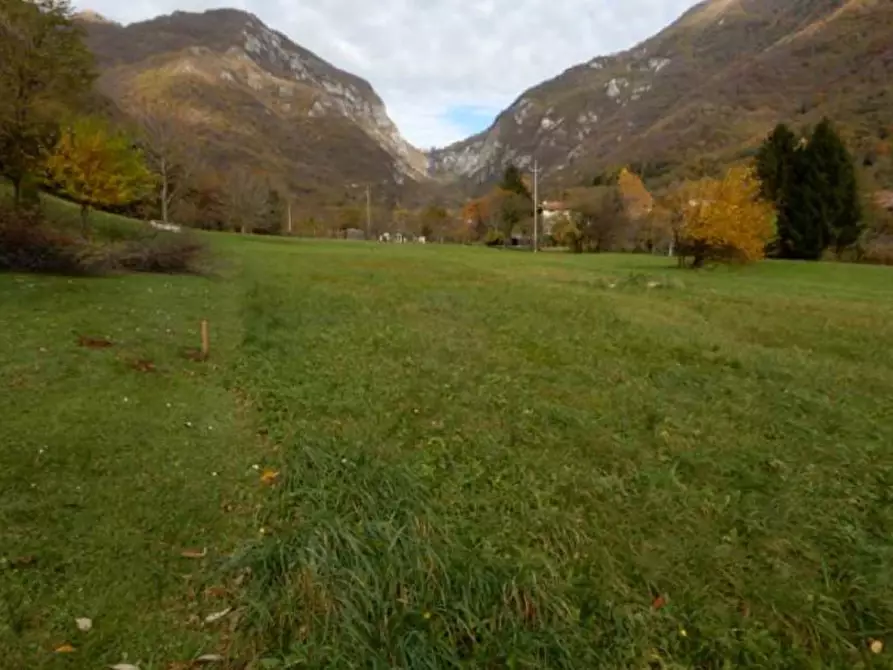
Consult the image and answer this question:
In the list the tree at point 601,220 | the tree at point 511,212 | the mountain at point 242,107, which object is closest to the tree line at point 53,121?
the tree at point 601,220

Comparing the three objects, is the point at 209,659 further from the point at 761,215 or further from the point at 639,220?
the point at 639,220

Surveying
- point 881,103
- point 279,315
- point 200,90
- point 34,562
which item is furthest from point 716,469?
point 200,90

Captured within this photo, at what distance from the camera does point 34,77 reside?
2050 cm

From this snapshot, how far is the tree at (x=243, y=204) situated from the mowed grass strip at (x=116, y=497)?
56114 millimetres

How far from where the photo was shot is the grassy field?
3482 mm

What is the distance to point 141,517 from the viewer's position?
171 inches

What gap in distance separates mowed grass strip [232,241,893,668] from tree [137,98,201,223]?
45.7m

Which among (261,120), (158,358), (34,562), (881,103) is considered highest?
(261,120)

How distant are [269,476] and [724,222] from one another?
94.0ft

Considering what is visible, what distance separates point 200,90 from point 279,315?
148219 millimetres

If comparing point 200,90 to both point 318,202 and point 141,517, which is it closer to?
point 318,202

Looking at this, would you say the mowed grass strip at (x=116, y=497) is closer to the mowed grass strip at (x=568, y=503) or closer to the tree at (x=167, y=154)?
the mowed grass strip at (x=568, y=503)

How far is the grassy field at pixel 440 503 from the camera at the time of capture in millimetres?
3482

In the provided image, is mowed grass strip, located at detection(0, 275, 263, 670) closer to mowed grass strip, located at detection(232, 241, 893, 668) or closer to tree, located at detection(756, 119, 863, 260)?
mowed grass strip, located at detection(232, 241, 893, 668)
